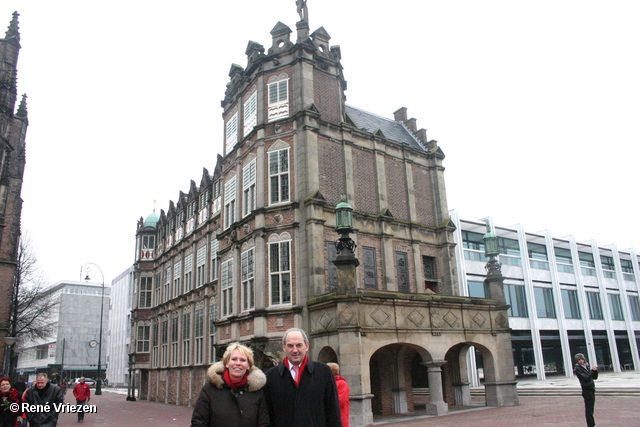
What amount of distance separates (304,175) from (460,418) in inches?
457

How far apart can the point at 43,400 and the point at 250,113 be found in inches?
731

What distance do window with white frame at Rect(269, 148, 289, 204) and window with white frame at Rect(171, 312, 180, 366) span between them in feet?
62.8

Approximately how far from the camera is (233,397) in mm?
4684

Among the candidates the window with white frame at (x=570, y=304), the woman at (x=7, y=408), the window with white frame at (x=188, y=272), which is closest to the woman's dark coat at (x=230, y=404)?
the woman at (x=7, y=408)

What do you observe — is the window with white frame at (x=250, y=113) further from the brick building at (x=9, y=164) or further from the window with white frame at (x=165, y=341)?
the window with white frame at (x=165, y=341)

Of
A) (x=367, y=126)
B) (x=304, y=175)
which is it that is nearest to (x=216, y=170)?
(x=367, y=126)

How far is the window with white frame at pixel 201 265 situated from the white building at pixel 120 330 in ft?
187

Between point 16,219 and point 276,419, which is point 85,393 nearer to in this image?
point 16,219

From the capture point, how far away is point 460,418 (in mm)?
18234

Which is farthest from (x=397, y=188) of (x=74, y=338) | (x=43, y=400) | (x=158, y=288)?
(x=74, y=338)

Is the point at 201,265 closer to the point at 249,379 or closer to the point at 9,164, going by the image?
the point at 9,164

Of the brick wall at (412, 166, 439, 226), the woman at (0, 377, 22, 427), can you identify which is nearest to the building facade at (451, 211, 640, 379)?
the brick wall at (412, 166, 439, 226)

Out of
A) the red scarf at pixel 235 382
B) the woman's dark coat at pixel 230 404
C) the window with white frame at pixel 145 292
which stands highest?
the window with white frame at pixel 145 292

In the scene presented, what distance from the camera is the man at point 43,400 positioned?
31.7 feet
